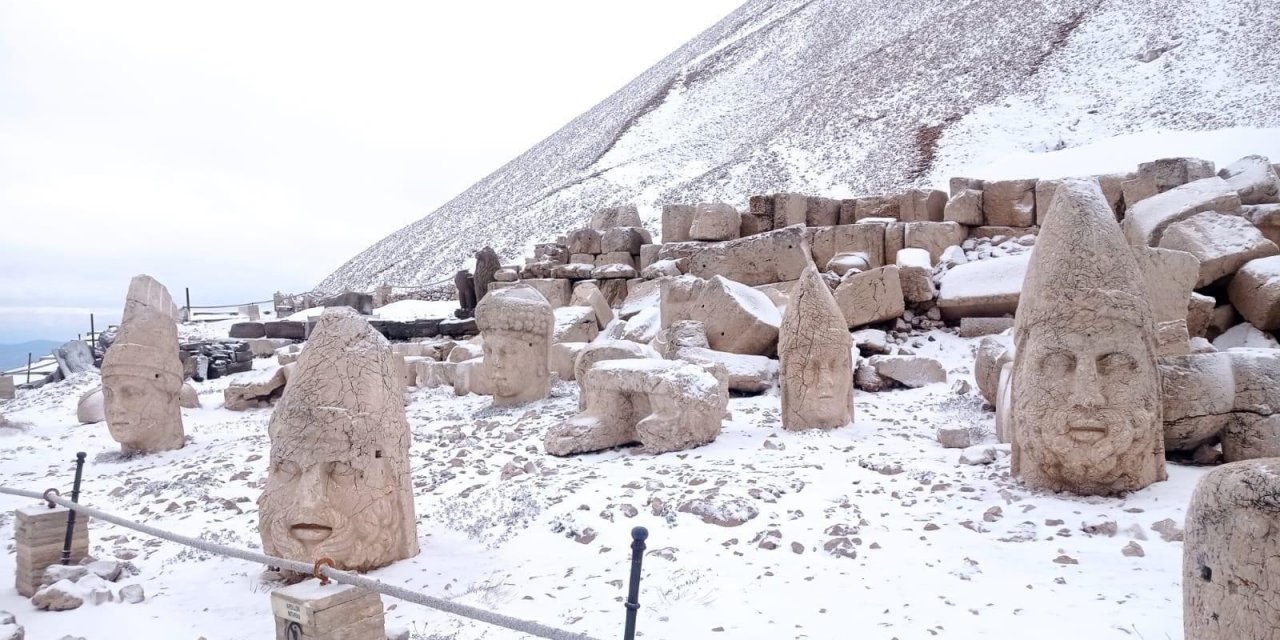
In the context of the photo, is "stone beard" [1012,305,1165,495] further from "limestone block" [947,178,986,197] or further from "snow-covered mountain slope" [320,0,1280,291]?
"snow-covered mountain slope" [320,0,1280,291]

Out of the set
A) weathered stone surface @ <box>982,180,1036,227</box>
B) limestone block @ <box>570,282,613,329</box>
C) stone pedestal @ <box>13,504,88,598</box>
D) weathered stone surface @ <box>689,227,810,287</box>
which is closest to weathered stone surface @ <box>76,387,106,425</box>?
stone pedestal @ <box>13,504,88,598</box>

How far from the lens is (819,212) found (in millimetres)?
14586

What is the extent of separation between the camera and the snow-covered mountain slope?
78.5 feet

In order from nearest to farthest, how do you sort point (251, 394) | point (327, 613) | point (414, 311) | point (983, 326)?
1. point (327, 613)
2. point (983, 326)
3. point (251, 394)
4. point (414, 311)

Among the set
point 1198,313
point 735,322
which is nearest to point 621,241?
point 735,322

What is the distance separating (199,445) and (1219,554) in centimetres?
813

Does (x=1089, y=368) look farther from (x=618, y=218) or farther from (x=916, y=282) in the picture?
(x=618, y=218)

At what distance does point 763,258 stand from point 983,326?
3809 mm

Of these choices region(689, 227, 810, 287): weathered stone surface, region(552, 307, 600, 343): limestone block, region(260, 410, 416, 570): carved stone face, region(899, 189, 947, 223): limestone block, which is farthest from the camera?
region(899, 189, 947, 223): limestone block

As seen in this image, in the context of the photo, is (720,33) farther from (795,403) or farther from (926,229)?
(795,403)

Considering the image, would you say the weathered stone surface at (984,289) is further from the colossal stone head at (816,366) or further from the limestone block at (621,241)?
the limestone block at (621,241)

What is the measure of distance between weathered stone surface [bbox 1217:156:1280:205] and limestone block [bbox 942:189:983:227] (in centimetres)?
343

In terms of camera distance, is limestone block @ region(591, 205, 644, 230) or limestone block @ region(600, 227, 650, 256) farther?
limestone block @ region(591, 205, 644, 230)

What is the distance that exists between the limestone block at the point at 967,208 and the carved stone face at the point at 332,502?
446 inches
